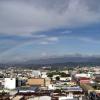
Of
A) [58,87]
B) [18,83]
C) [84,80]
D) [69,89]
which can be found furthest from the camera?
[84,80]

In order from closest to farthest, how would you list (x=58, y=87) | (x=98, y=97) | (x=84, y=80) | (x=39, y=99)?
(x=39, y=99) → (x=98, y=97) → (x=58, y=87) → (x=84, y=80)

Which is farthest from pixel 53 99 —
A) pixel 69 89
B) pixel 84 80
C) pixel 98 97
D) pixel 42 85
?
pixel 84 80

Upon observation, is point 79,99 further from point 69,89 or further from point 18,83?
point 18,83

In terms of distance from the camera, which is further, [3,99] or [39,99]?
[3,99]

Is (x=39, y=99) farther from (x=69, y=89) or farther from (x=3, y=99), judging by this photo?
(x=69, y=89)

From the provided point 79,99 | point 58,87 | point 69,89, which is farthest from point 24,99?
point 58,87

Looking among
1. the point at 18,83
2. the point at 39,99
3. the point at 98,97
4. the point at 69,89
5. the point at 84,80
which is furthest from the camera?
the point at 84,80

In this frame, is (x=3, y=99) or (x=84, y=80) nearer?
(x=3, y=99)

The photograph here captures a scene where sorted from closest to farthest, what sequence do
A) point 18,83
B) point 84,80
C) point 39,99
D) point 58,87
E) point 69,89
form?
point 39,99, point 69,89, point 58,87, point 18,83, point 84,80
